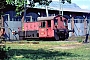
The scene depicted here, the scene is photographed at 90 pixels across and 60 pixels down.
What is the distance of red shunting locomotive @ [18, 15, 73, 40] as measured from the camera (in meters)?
39.9

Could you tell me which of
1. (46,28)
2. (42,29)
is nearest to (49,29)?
(46,28)

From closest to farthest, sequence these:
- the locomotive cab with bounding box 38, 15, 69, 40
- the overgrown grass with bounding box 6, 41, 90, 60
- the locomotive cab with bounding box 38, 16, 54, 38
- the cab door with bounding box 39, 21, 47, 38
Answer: the overgrown grass with bounding box 6, 41, 90, 60 < the locomotive cab with bounding box 38, 15, 69, 40 < the locomotive cab with bounding box 38, 16, 54, 38 < the cab door with bounding box 39, 21, 47, 38

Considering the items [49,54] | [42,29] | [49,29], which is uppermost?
[49,54]

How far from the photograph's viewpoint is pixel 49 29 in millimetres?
40219

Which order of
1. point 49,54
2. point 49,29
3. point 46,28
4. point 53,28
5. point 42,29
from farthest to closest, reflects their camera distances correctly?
1. point 42,29
2. point 46,28
3. point 49,29
4. point 53,28
5. point 49,54

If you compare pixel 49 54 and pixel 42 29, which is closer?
pixel 49 54

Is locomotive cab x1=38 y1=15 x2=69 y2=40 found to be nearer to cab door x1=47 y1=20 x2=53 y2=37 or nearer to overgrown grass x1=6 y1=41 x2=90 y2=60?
cab door x1=47 y1=20 x2=53 y2=37

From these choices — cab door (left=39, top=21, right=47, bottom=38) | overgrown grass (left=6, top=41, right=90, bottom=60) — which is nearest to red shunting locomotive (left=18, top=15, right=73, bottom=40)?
cab door (left=39, top=21, right=47, bottom=38)

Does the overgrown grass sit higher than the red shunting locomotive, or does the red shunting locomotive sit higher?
the overgrown grass

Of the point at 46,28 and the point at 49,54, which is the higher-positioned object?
the point at 49,54

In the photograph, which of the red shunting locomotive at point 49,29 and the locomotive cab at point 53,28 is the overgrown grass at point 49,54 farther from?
the red shunting locomotive at point 49,29

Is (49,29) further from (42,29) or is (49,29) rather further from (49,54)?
(49,54)

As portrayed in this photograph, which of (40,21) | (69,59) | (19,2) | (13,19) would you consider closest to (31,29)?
(40,21)

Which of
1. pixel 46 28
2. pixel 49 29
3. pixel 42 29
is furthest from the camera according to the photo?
pixel 42 29
